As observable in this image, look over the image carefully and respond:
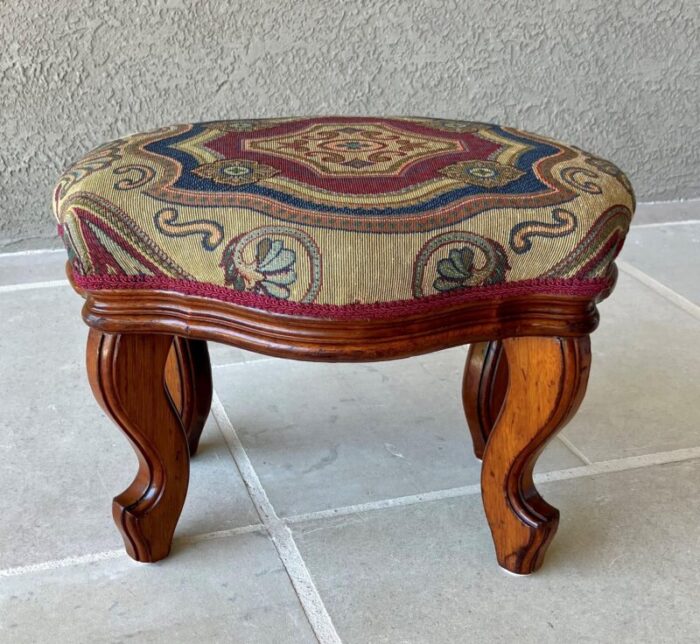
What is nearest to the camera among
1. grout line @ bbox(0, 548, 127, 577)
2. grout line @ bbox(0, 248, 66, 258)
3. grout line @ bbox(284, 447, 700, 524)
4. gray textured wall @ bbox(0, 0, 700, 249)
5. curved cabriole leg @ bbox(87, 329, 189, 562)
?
curved cabriole leg @ bbox(87, 329, 189, 562)

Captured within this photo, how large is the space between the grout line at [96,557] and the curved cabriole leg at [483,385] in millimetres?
301

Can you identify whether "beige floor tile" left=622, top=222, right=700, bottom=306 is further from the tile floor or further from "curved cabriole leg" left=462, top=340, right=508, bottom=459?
"curved cabriole leg" left=462, top=340, right=508, bottom=459

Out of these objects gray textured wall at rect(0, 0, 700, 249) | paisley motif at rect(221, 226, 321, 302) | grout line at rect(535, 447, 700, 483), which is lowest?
grout line at rect(535, 447, 700, 483)

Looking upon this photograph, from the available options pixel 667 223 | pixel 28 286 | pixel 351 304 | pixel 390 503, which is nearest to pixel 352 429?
pixel 390 503

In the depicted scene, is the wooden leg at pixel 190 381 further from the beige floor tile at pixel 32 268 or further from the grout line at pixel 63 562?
the beige floor tile at pixel 32 268

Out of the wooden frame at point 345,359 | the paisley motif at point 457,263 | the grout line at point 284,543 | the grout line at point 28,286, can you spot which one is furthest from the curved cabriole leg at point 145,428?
the grout line at point 28,286

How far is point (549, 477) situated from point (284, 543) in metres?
0.35

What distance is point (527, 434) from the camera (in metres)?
0.91

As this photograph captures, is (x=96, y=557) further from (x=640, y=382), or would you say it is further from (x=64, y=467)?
(x=640, y=382)

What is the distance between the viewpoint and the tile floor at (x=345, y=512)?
92cm

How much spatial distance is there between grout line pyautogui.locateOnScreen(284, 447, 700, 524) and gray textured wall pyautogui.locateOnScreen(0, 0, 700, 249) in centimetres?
94

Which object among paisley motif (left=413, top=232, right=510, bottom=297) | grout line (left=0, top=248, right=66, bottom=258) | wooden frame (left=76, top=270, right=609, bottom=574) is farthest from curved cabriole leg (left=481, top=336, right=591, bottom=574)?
grout line (left=0, top=248, right=66, bottom=258)

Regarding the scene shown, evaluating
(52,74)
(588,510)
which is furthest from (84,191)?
(52,74)

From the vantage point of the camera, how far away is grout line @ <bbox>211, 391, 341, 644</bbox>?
2.99 ft
